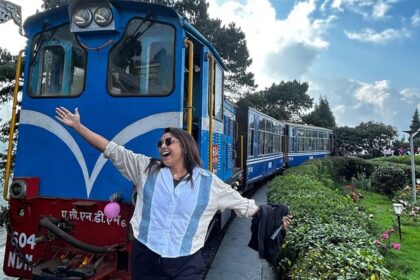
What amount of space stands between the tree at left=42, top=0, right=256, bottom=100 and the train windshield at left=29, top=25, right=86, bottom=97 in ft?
38.6

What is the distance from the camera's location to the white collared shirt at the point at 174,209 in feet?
8.28

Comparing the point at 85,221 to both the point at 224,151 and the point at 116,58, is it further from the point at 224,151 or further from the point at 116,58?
the point at 224,151

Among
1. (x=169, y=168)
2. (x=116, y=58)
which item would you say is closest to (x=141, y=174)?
(x=169, y=168)

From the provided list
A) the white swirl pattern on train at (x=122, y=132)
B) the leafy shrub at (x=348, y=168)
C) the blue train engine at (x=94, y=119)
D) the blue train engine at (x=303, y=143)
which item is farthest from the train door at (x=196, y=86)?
the blue train engine at (x=303, y=143)

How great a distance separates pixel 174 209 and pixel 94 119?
7.17ft

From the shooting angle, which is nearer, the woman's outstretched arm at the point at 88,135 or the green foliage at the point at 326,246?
the woman's outstretched arm at the point at 88,135

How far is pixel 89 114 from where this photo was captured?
434 cm

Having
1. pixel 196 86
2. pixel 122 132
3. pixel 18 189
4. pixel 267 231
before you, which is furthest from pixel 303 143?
pixel 267 231

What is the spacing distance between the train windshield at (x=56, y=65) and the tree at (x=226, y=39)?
11751 mm

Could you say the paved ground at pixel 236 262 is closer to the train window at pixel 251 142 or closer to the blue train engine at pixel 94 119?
the blue train engine at pixel 94 119

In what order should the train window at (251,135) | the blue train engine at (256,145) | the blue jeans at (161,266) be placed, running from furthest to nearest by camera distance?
the train window at (251,135), the blue train engine at (256,145), the blue jeans at (161,266)

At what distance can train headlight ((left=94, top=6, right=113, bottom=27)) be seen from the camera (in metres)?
4.21

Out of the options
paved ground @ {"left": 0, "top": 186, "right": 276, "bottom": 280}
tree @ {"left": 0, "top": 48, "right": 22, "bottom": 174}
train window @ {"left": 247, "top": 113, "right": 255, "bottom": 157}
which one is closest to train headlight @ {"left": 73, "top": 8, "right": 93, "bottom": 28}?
paved ground @ {"left": 0, "top": 186, "right": 276, "bottom": 280}

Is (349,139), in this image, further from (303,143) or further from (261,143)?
(261,143)
